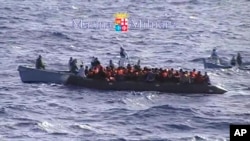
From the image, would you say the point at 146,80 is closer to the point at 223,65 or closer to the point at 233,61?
the point at 223,65

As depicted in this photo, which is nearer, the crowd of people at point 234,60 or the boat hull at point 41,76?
the boat hull at point 41,76

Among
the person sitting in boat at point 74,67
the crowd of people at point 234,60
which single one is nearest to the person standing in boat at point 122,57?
the person sitting in boat at point 74,67

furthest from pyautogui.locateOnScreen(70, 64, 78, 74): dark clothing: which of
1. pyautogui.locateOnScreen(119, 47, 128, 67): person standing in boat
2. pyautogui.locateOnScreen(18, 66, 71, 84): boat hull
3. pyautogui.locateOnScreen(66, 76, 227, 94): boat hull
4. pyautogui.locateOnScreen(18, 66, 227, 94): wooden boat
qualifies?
pyautogui.locateOnScreen(119, 47, 128, 67): person standing in boat

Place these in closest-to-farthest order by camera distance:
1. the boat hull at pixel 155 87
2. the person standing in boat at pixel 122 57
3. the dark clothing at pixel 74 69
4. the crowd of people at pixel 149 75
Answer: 1. the boat hull at pixel 155 87
2. the crowd of people at pixel 149 75
3. the dark clothing at pixel 74 69
4. the person standing in boat at pixel 122 57

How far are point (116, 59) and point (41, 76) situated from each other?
44.4 ft

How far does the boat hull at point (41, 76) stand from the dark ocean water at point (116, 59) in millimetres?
551

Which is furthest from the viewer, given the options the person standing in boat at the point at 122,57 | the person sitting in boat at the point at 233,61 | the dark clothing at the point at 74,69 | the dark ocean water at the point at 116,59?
the person sitting in boat at the point at 233,61

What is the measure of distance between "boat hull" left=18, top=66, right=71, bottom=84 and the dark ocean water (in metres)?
0.55

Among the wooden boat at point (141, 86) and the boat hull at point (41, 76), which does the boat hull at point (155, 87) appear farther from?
the boat hull at point (41, 76)

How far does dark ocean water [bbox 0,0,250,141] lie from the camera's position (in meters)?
44.6

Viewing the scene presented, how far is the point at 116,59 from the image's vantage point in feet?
227

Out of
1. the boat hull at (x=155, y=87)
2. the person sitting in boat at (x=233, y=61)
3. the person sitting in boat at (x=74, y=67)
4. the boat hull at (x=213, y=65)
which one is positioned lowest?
the boat hull at (x=155, y=87)

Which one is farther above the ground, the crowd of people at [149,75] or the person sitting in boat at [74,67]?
the person sitting in boat at [74,67]

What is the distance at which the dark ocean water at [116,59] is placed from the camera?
44594mm
